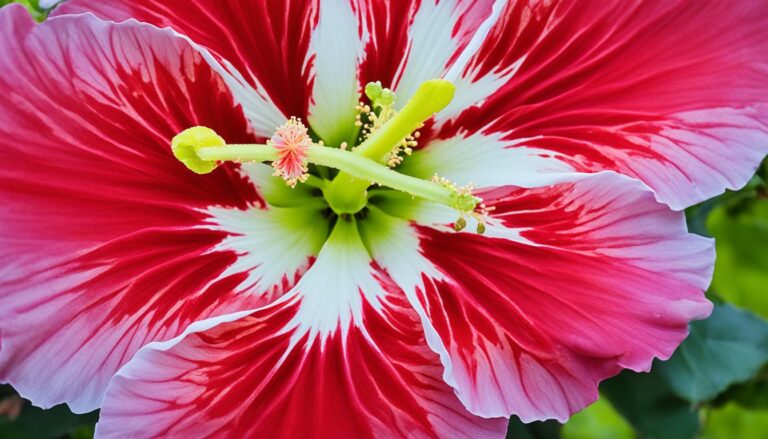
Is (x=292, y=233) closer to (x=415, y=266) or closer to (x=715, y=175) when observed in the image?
(x=415, y=266)

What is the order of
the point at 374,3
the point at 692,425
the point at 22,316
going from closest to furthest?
the point at 22,316
the point at 374,3
the point at 692,425

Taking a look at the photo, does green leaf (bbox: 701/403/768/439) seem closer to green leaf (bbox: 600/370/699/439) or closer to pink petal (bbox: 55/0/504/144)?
green leaf (bbox: 600/370/699/439)

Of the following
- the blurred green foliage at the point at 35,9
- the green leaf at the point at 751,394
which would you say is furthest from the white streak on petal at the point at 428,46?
the green leaf at the point at 751,394

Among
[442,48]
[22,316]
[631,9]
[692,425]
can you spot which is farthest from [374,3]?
[692,425]

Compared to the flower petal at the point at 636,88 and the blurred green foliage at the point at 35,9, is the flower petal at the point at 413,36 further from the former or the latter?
the blurred green foliage at the point at 35,9

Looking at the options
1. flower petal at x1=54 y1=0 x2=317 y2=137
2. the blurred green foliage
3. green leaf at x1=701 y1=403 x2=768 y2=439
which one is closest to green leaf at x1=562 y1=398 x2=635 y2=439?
green leaf at x1=701 y1=403 x2=768 y2=439

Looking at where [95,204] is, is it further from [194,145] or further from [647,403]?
[647,403]

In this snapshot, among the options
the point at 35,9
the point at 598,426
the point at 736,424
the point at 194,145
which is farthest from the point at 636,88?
the point at 736,424
